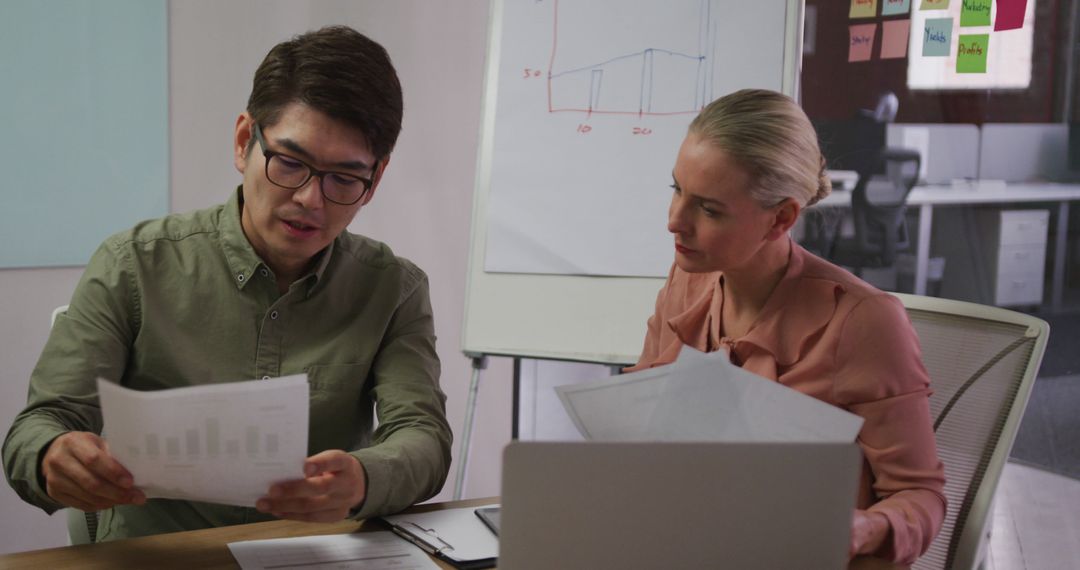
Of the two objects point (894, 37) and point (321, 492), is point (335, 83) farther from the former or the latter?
point (894, 37)

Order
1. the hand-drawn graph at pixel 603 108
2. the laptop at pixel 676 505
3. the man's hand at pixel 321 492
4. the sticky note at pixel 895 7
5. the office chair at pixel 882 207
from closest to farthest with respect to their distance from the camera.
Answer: the laptop at pixel 676 505
the man's hand at pixel 321 492
the hand-drawn graph at pixel 603 108
the sticky note at pixel 895 7
the office chair at pixel 882 207

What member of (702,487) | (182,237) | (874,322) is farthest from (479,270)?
(702,487)

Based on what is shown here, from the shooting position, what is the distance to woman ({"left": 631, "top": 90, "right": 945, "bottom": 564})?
4.22ft

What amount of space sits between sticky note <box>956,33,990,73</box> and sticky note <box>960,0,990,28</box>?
0.11 feet

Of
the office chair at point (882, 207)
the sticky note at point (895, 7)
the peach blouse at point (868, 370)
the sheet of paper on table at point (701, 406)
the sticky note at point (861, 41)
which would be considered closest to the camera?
the sheet of paper on table at point (701, 406)

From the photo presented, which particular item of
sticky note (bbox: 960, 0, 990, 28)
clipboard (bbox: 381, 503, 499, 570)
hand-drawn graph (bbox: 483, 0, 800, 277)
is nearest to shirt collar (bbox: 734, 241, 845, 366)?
clipboard (bbox: 381, 503, 499, 570)

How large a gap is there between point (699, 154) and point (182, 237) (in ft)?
2.50

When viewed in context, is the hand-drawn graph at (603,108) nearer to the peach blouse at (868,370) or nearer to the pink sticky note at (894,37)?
the pink sticky note at (894,37)

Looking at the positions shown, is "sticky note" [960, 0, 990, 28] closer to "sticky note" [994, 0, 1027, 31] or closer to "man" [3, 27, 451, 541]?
"sticky note" [994, 0, 1027, 31]

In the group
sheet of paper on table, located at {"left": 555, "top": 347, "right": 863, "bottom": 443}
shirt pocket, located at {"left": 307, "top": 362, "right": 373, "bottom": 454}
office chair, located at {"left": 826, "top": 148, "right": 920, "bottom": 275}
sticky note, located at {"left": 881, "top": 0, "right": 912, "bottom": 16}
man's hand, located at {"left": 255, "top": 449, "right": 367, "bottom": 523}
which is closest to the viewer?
sheet of paper on table, located at {"left": 555, "top": 347, "right": 863, "bottom": 443}

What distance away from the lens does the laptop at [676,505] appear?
30.9 inches

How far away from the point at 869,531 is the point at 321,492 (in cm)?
63

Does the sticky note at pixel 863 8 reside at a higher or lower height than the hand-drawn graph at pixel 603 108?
higher

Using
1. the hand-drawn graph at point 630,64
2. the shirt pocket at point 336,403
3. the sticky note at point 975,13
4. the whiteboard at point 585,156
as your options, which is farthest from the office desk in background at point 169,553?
the sticky note at point 975,13
